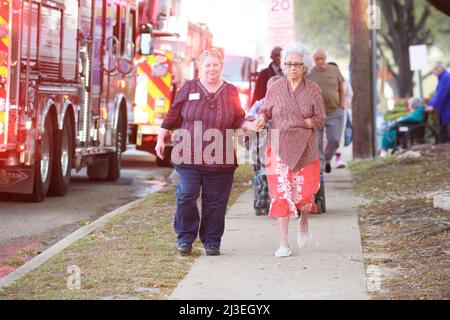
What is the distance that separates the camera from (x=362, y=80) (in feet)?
74.6

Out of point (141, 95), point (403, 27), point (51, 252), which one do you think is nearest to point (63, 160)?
point (51, 252)

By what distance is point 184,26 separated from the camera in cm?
2280

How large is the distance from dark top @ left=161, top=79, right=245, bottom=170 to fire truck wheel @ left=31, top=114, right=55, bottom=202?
16.0ft

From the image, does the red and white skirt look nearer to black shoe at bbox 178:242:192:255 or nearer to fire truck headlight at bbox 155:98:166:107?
black shoe at bbox 178:242:192:255

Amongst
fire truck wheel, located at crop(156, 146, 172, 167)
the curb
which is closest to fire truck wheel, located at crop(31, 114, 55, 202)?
the curb

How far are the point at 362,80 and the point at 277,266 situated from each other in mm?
14017

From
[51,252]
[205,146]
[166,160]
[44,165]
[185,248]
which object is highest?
[205,146]

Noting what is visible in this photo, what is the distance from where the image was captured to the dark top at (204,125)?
31.4ft

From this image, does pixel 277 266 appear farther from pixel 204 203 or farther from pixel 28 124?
pixel 28 124

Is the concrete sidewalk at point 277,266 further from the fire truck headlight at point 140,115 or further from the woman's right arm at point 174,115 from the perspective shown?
the fire truck headlight at point 140,115

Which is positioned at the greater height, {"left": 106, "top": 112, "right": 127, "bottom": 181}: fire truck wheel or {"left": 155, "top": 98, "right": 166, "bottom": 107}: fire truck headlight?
{"left": 155, "top": 98, "right": 166, "bottom": 107}: fire truck headlight

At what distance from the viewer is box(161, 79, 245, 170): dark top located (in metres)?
9.59

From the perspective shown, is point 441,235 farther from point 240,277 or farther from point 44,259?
point 44,259
